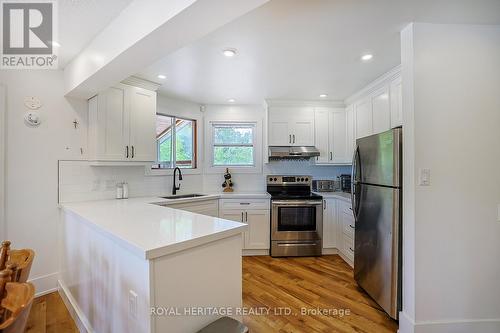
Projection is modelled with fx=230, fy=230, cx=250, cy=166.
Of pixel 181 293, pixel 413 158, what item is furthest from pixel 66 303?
pixel 413 158

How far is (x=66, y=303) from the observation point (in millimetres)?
2178

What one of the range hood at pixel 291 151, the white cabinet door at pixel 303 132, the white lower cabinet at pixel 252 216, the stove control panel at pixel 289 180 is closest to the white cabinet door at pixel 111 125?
the white lower cabinet at pixel 252 216

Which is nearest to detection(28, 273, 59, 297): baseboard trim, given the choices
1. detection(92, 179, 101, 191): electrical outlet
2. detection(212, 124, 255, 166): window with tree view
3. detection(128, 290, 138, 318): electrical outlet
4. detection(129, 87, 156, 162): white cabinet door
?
detection(92, 179, 101, 191): electrical outlet

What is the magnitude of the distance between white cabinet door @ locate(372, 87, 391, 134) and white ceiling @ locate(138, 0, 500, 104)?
0.76 feet

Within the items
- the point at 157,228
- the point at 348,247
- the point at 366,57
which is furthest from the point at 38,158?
the point at 348,247

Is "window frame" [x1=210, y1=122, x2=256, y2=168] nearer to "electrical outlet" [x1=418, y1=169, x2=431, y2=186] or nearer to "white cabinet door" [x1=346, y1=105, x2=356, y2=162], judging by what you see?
"white cabinet door" [x1=346, y1=105, x2=356, y2=162]

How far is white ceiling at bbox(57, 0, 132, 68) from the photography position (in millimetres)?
1504

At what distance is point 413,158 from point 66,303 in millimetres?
3295

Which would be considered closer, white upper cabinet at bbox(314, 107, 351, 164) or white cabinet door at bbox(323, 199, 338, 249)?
white cabinet door at bbox(323, 199, 338, 249)

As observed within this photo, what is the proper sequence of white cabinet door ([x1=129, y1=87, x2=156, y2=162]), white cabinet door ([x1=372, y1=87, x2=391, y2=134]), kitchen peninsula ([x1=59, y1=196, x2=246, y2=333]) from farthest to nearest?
white cabinet door ([x1=129, y1=87, x2=156, y2=162])
white cabinet door ([x1=372, y1=87, x2=391, y2=134])
kitchen peninsula ([x1=59, y1=196, x2=246, y2=333])

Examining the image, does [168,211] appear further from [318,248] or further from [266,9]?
[318,248]

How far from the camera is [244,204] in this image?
11.4ft

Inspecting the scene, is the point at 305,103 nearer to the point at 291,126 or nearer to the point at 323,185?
the point at 291,126

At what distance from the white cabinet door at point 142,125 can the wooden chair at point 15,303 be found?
6.84ft
